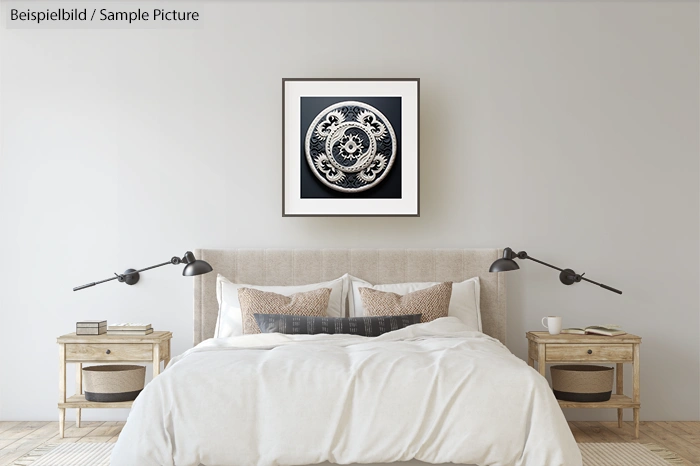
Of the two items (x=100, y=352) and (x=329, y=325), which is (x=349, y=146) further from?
(x=100, y=352)

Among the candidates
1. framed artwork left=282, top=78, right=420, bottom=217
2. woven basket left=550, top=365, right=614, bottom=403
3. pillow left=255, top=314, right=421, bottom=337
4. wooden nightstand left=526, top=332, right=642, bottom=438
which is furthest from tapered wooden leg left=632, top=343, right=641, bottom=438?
framed artwork left=282, top=78, right=420, bottom=217

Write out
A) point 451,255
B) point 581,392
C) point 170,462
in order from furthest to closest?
point 451,255
point 581,392
point 170,462

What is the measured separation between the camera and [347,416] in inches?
114

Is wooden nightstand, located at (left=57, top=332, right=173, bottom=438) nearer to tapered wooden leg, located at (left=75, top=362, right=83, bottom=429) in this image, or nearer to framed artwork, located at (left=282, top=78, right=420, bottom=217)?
tapered wooden leg, located at (left=75, top=362, right=83, bottom=429)

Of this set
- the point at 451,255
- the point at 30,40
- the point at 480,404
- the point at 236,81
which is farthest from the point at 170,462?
the point at 30,40

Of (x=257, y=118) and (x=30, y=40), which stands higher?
(x=30, y=40)

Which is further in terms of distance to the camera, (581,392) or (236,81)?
(236,81)

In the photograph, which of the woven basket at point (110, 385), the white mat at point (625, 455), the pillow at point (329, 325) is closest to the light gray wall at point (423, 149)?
the woven basket at point (110, 385)

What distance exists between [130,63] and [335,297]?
2145 millimetres

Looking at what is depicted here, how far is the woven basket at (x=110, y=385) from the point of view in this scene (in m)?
4.20

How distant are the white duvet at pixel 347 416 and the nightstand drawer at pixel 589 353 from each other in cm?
134

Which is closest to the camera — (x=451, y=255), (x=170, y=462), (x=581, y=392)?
(x=170, y=462)

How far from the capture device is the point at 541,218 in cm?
477

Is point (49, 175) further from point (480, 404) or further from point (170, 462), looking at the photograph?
point (480, 404)
